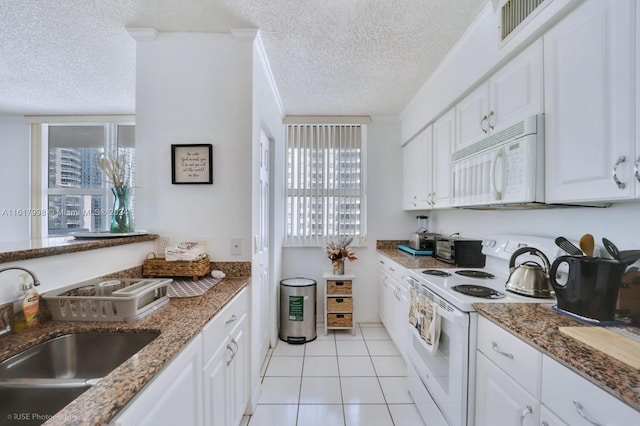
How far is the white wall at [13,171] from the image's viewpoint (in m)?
3.61

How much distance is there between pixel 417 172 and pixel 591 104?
1989 mm

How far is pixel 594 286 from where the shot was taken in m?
1.07

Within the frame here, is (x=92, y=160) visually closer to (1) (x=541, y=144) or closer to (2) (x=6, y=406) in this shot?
(2) (x=6, y=406)

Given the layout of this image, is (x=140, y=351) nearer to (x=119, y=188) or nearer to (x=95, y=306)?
(x=95, y=306)

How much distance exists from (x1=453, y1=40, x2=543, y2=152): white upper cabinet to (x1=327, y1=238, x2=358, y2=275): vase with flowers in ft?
5.32

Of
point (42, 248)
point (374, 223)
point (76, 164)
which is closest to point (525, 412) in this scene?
point (42, 248)

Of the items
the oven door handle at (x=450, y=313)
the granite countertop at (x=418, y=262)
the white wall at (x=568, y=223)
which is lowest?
the oven door handle at (x=450, y=313)

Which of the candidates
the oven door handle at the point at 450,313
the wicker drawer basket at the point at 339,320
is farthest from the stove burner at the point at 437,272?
the wicker drawer basket at the point at 339,320

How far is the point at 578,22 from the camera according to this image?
1147 mm

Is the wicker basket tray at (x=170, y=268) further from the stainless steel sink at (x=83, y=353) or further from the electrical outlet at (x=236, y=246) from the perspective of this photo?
the stainless steel sink at (x=83, y=353)

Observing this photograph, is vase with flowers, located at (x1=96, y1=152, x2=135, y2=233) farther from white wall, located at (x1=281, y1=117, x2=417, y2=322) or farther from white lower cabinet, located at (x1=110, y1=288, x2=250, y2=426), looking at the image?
white wall, located at (x1=281, y1=117, x2=417, y2=322)

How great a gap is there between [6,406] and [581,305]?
2009 millimetres

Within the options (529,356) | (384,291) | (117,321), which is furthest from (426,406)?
(117,321)

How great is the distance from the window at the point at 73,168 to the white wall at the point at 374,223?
274 cm
